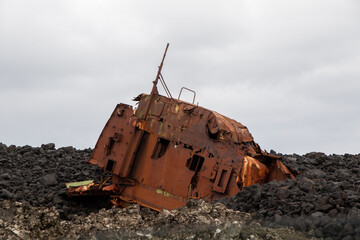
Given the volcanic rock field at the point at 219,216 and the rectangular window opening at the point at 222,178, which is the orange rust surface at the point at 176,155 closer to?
the rectangular window opening at the point at 222,178

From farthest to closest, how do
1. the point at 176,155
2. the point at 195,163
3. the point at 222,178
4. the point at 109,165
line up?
the point at 109,165, the point at 176,155, the point at 195,163, the point at 222,178

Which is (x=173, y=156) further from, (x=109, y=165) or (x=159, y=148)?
(x=109, y=165)

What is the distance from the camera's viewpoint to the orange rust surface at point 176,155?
1368 centimetres

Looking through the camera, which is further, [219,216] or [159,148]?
[159,148]

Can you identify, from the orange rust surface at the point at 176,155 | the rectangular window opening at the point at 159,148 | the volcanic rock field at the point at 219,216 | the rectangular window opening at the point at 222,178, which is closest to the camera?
the volcanic rock field at the point at 219,216

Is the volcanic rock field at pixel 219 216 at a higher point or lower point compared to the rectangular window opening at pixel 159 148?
lower

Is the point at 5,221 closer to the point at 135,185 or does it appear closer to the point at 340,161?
the point at 135,185

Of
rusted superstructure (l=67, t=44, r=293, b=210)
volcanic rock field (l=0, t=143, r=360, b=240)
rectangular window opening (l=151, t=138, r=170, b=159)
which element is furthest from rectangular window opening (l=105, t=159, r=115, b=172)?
rectangular window opening (l=151, t=138, r=170, b=159)

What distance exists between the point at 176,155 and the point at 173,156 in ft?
0.28

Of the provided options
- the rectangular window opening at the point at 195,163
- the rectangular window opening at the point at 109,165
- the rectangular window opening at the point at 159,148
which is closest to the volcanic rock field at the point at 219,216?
the rectangular window opening at the point at 109,165

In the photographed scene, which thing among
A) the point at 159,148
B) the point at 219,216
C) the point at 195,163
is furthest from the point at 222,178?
the point at 219,216

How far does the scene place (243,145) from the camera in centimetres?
1388

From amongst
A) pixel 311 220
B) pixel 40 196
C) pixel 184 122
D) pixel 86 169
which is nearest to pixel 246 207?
pixel 311 220

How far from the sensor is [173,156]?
14273 mm
